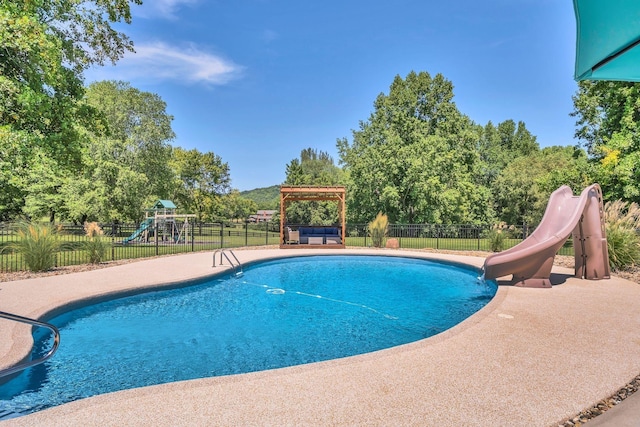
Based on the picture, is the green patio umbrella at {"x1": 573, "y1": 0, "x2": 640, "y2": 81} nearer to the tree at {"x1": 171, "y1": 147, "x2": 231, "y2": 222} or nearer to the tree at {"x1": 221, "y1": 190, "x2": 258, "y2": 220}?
the tree at {"x1": 171, "y1": 147, "x2": 231, "y2": 222}

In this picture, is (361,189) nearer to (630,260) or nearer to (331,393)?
(630,260)

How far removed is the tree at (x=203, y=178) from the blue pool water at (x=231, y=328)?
3521cm

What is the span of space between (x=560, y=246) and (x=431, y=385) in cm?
661

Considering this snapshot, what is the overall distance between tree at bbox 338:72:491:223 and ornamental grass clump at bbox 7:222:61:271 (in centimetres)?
2183

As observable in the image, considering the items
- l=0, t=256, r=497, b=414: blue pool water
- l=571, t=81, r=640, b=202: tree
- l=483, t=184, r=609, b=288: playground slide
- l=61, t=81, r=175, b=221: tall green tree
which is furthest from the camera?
l=61, t=81, r=175, b=221: tall green tree

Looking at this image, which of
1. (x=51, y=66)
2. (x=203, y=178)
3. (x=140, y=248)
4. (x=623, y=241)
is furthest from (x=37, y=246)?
(x=203, y=178)

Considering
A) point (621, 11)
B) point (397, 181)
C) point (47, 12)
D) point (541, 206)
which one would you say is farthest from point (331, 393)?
point (541, 206)

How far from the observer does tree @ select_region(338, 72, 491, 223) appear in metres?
28.6

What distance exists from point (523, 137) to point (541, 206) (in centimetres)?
3568

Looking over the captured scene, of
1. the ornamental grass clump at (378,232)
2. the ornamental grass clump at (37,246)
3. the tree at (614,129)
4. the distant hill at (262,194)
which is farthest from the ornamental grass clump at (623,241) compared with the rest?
the distant hill at (262,194)

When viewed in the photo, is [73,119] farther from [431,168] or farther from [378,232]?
[431,168]

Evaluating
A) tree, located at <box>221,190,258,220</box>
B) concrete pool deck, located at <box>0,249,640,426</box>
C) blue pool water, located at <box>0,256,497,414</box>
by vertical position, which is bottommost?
blue pool water, located at <box>0,256,497,414</box>

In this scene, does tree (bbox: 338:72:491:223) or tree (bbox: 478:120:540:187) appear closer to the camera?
tree (bbox: 338:72:491:223)

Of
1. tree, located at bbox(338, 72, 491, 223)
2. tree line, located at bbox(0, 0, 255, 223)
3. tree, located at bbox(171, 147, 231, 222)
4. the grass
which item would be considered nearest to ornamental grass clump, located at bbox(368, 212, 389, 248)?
→ the grass
